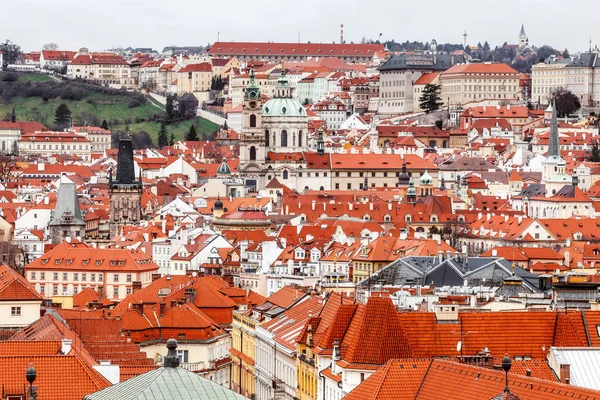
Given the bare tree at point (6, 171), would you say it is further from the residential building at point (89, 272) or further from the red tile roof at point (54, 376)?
the red tile roof at point (54, 376)

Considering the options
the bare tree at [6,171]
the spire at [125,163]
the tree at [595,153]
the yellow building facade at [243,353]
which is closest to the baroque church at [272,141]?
the bare tree at [6,171]

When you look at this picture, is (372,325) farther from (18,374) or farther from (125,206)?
(125,206)

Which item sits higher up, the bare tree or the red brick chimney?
the bare tree

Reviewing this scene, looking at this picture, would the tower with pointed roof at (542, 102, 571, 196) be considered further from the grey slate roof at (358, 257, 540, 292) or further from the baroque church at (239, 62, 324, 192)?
the grey slate roof at (358, 257, 540, 292)

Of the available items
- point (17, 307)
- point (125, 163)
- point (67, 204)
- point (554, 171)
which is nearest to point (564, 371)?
point (17, 307)

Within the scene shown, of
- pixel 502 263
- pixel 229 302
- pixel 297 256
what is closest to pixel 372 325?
pixel 229 302

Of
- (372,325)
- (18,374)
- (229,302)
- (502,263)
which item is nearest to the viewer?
(18,374)

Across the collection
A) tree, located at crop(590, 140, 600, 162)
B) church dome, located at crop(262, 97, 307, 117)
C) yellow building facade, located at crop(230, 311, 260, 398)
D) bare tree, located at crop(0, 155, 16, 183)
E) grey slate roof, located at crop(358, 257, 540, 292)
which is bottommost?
yellow building facade, located at crop(230, 311, 260, 398)

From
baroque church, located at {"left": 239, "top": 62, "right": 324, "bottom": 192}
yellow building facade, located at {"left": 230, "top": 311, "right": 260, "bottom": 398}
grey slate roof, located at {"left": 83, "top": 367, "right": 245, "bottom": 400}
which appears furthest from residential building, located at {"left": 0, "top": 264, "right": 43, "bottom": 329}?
baroque church, located at {"left": 239, "top": 62, "right": 324, "bottom": 192}
